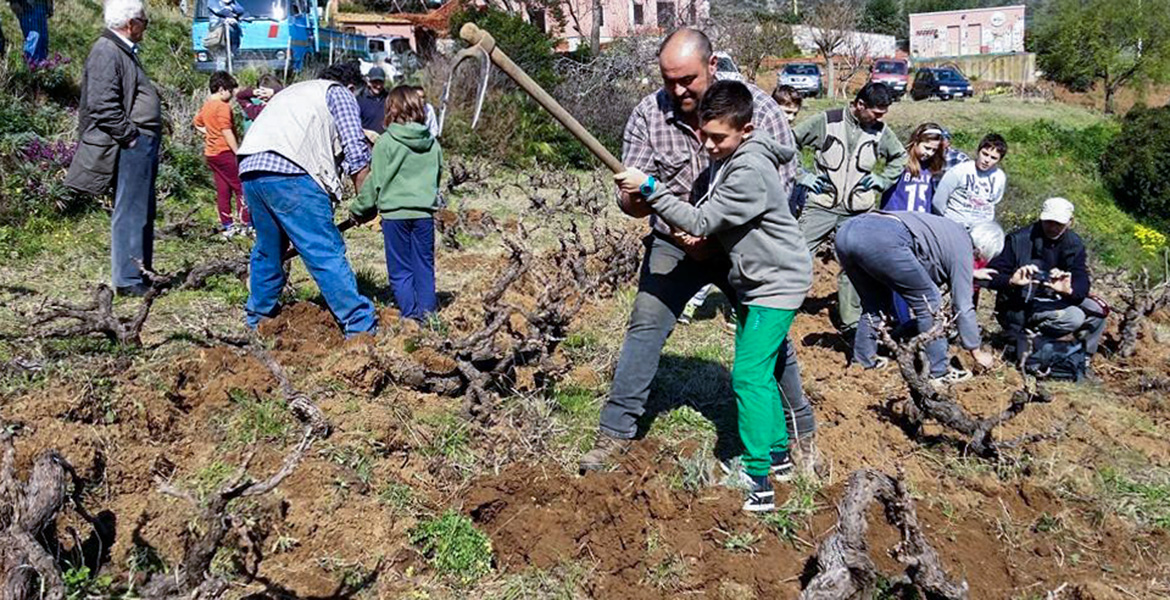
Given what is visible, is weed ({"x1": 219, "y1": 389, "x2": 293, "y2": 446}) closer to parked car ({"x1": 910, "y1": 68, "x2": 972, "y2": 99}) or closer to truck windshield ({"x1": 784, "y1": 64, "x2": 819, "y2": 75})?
truck windshield ({"x1": 784, "y1": 64, "x2": 819, "y2": 75})

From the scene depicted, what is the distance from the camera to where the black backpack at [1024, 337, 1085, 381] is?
579 cm

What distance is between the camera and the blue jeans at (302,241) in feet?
16.8

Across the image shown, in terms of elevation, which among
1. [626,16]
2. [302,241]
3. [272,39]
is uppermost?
[626,16]

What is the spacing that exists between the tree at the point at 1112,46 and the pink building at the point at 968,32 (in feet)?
22.0

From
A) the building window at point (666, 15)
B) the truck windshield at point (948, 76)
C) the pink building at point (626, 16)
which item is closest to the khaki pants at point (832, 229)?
the pink building at point (626, 16)

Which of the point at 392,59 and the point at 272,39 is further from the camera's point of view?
the point at 392,59

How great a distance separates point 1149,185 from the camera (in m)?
23.0

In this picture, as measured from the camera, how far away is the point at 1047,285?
572cm

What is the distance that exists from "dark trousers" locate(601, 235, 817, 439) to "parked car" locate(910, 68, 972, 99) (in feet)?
107

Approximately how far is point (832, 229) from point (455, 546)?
3.87 metres

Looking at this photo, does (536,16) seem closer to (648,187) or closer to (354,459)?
(354,459)

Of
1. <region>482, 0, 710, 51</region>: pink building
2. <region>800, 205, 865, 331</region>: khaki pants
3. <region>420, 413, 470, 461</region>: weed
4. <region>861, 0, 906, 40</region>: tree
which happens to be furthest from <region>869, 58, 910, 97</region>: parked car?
<region>420, 413, 470, 461</region>: weed

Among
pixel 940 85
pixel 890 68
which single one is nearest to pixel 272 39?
pixel 890 68

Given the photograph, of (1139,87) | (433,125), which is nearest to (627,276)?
(433,125)
